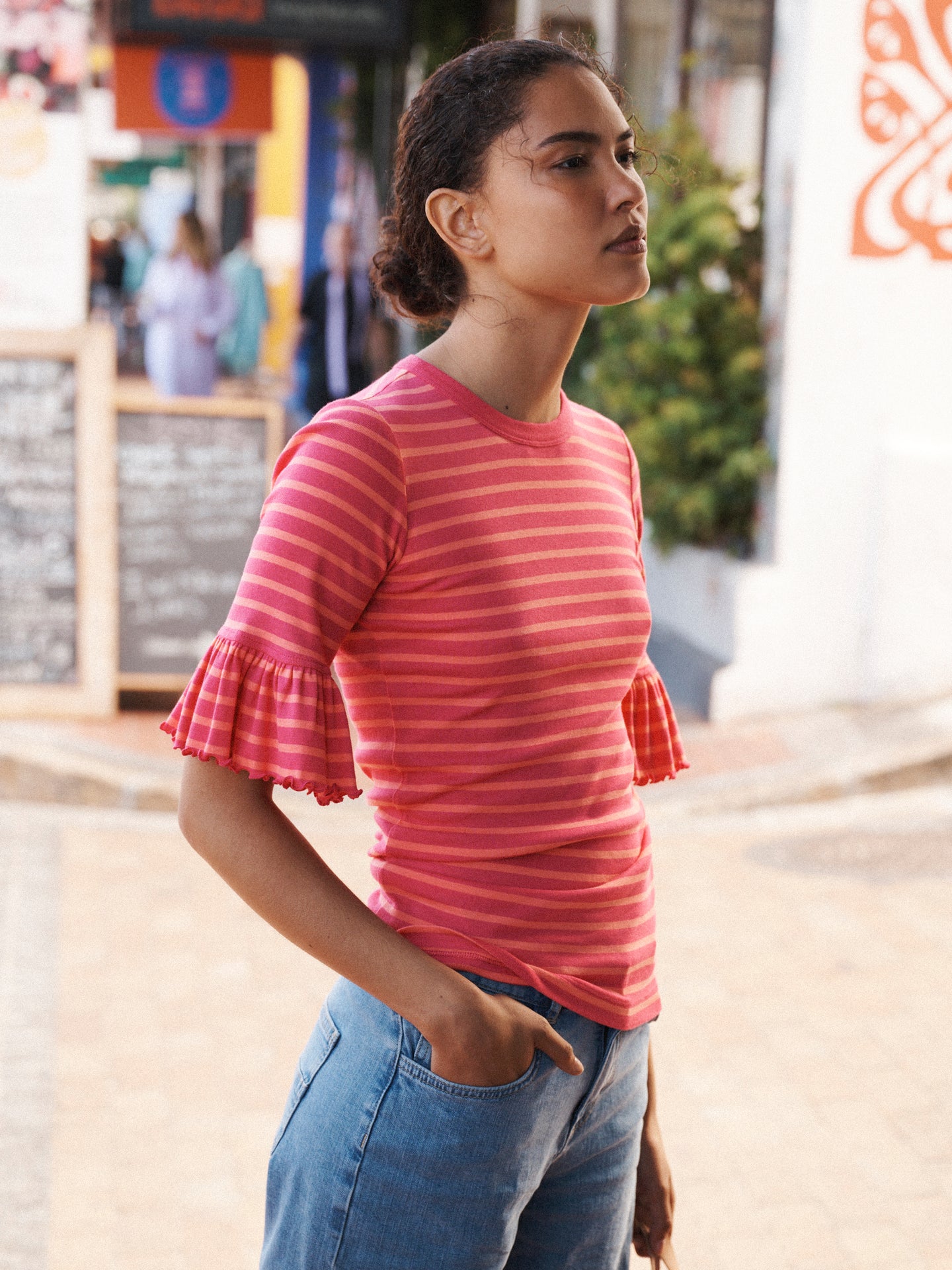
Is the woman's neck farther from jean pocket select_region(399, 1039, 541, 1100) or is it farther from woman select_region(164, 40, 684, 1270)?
jean pocket select_region(399, 1039, 541, 1100)

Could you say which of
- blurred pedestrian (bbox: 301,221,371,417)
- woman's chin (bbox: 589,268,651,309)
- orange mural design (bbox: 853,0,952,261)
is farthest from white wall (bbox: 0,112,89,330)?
woman's chin (bbox: 589,268,651,309)

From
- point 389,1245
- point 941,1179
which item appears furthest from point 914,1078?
point 389,1245

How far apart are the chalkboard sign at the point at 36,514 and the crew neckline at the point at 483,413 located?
17.1ft

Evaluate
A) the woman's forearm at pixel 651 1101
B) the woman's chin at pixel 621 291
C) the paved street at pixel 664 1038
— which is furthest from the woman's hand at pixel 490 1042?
the paved street at pixel 664 1038

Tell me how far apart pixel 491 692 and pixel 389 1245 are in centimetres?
57

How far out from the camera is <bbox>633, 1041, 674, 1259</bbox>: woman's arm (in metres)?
1.93

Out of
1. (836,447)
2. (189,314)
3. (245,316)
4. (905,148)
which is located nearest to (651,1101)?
(905,148)

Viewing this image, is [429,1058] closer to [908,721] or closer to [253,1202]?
[253,1202]

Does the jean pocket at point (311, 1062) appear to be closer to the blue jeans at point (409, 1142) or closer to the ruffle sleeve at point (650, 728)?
the blue jeans at point (409, 1142)

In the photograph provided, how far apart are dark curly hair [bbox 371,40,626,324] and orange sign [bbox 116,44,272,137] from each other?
10198 millimetres

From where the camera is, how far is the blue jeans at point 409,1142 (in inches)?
59.9

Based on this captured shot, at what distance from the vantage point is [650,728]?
1946 mm

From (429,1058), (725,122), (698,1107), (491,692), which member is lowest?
(698,1107)

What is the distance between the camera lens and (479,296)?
1.65m
